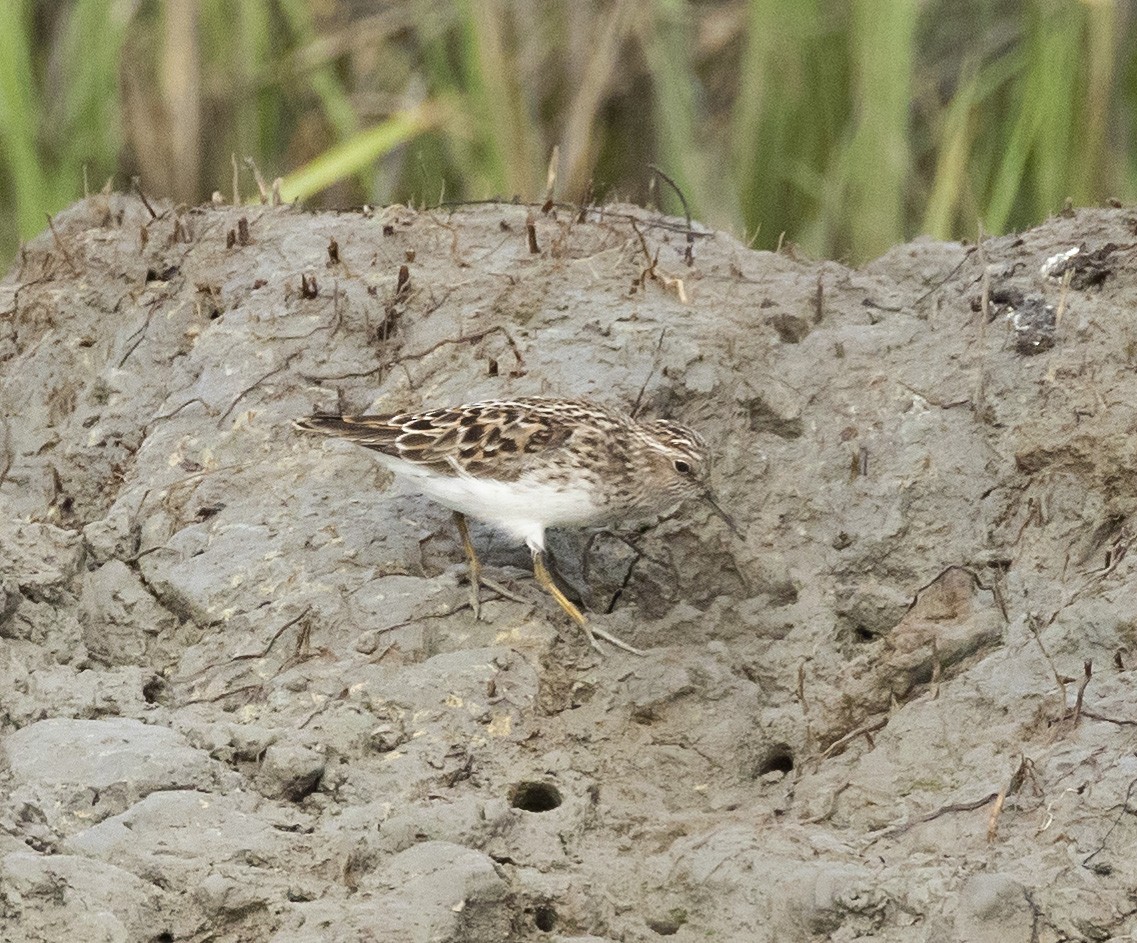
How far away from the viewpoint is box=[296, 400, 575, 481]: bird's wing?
6.73 metres

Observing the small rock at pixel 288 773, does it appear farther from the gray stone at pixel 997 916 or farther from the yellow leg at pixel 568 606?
the gray stone at pixel 997 916

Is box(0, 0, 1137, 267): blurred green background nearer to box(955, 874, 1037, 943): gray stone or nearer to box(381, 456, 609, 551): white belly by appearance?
box(381, 456, 609, 551): white belly

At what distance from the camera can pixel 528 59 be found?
422 inches

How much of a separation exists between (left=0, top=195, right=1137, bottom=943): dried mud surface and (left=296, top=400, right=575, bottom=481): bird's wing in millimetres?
344

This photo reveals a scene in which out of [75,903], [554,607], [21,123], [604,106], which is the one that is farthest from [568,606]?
[604,106]

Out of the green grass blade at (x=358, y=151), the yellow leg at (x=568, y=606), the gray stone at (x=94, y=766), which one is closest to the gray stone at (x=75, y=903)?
the gray stone at (x=94, y=766)

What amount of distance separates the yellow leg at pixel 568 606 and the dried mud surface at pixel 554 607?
0.06 m

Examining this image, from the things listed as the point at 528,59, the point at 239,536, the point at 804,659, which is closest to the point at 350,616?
the point at 239,536

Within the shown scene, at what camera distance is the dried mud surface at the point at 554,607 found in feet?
17.8

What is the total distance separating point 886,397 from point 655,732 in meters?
1.67

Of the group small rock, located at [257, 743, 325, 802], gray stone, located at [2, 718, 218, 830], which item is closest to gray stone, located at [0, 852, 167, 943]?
gray stone, located at [2, 718, 218, 830]

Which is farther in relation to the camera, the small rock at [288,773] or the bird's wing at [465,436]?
the bird's wing at [465,436]

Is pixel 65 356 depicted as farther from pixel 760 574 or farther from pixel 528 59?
pixel 528 59

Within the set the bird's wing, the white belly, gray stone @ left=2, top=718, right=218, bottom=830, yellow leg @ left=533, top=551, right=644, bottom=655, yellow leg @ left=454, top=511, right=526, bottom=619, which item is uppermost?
the bird's wing
